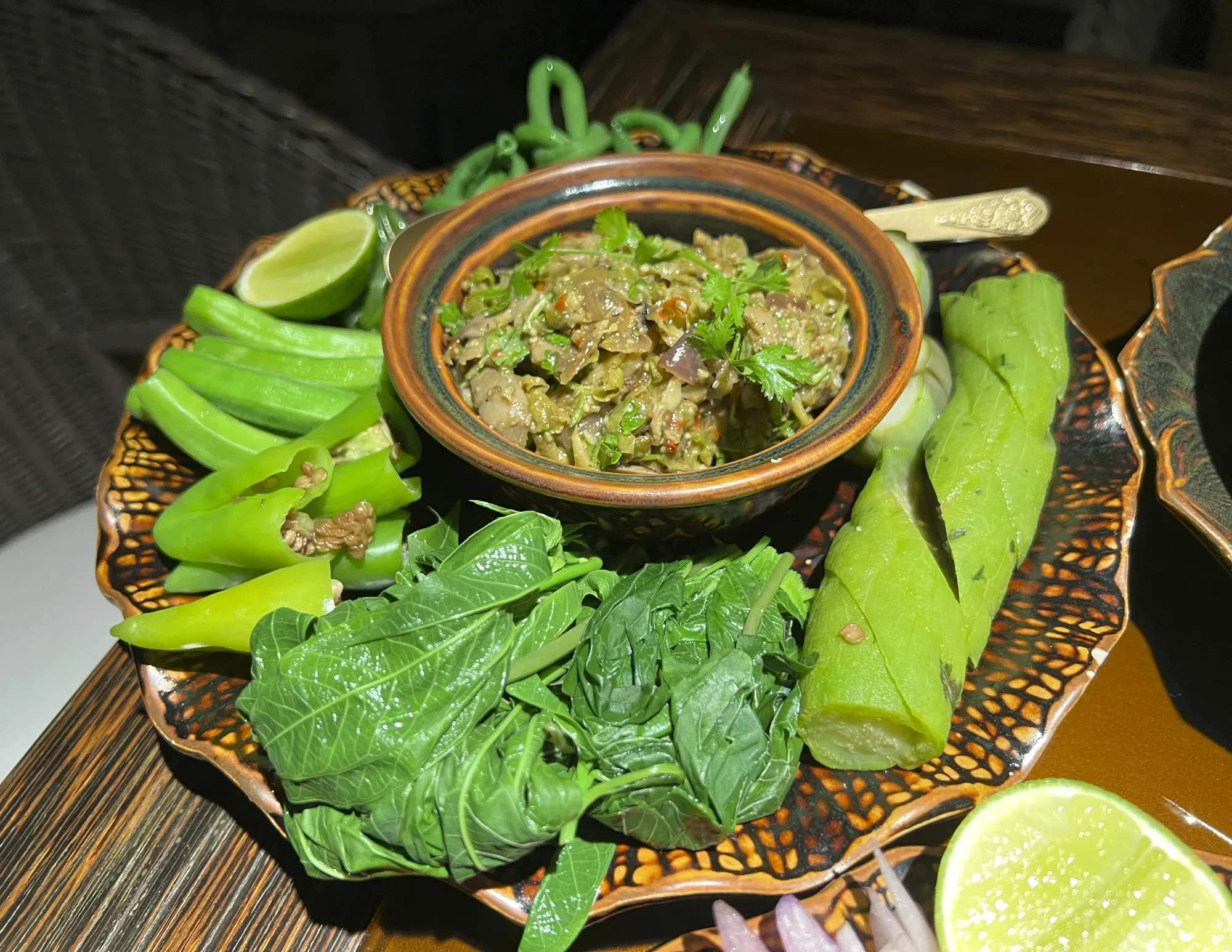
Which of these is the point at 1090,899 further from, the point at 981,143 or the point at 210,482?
the point at 981,143

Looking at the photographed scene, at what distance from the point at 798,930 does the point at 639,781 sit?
1.15ft

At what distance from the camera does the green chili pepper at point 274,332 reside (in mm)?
2297

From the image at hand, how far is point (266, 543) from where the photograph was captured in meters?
→ 1.80

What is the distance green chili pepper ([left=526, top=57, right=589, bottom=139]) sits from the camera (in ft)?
8.93

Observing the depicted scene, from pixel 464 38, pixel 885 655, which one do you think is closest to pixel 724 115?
pixel 885 655

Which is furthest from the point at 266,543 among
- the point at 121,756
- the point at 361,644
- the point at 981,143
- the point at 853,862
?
the point at 981,143

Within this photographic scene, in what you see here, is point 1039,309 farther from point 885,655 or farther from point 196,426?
point 196,426

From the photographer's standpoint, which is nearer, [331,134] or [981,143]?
[331,134]

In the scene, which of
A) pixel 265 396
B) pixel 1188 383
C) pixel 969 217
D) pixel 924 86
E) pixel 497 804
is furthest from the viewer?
pixel 924 86

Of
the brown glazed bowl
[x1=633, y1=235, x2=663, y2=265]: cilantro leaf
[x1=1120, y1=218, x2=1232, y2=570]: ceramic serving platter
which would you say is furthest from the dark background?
[x1=633, y1=235, x2=663, y2=265]: cilantro leaf

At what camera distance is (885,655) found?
1.54 m

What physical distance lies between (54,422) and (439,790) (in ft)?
8.49

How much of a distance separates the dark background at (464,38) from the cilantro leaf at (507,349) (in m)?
2.85

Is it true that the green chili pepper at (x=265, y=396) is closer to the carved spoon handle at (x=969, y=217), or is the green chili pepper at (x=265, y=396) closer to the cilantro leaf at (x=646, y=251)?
the cilantro leaf at (x=646, y=251)
